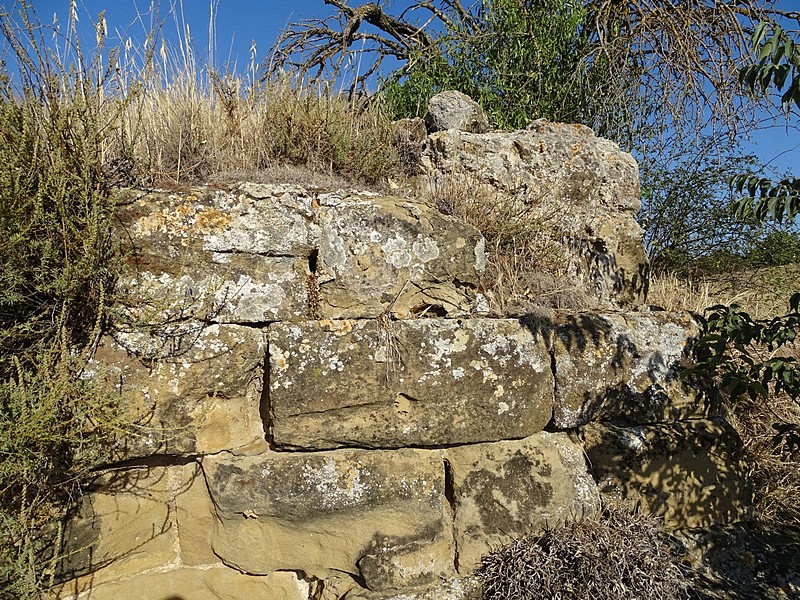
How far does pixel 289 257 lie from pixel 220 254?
1.04 ft

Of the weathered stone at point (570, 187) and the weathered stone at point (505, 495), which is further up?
the weathered stone at point (570, 187)

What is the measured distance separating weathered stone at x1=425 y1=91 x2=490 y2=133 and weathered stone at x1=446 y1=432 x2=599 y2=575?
234cm

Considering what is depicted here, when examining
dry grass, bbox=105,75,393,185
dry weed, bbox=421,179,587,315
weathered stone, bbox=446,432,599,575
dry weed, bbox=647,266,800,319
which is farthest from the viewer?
dry weed, bbox=647,266,800,319

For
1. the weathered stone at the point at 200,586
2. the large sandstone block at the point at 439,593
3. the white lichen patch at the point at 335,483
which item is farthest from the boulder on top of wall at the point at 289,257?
the large sandstone block at the point at 439,593

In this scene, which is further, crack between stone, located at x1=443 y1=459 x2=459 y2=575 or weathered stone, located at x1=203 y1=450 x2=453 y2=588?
crack between stone, located at x1=443 y1=459 x2=459 y2=575

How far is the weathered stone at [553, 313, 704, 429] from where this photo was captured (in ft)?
9.82

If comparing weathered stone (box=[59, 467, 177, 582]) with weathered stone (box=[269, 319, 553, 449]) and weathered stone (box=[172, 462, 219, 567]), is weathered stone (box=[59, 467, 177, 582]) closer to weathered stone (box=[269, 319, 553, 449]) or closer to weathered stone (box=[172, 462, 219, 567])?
weathered stone (box=[172, 462, 219, 567])

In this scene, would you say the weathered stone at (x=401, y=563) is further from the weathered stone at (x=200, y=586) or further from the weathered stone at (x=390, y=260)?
the weathered stone at (x=390, y=260)

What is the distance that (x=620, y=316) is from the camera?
318 cm

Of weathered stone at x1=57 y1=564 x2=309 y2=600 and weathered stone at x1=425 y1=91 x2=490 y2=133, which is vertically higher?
weathered stone at x1=425 y1=91 x2=490 y2=133

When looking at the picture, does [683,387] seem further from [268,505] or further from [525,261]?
[268,505]

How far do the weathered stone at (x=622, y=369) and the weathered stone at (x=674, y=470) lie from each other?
0.32ft

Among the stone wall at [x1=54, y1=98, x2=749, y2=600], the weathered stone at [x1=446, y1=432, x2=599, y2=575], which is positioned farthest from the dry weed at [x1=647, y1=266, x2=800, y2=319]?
the weathered stone at [x1=446, y1=432, x2=599, y2=575]

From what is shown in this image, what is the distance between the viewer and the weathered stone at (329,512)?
2629 millimetres
